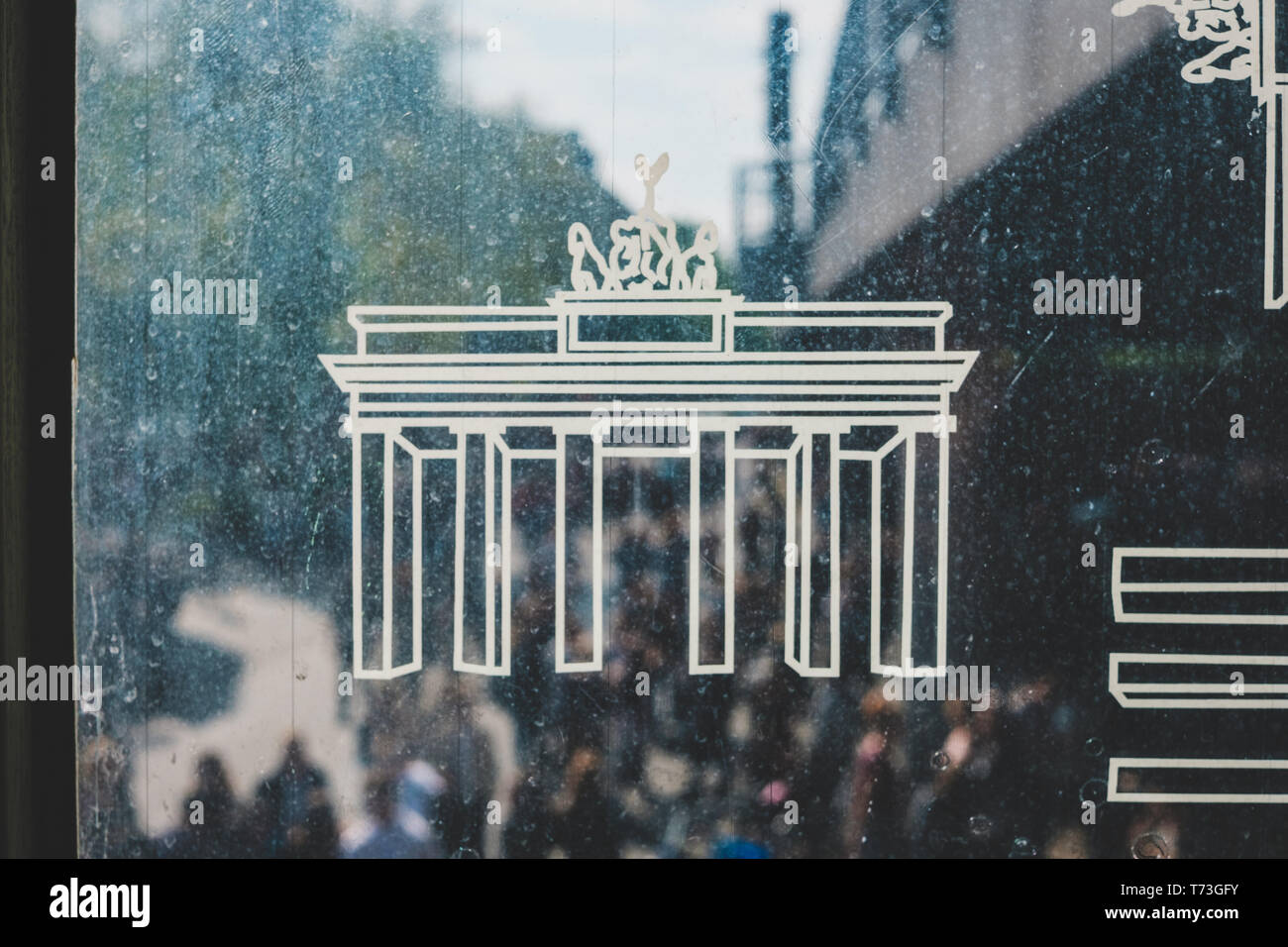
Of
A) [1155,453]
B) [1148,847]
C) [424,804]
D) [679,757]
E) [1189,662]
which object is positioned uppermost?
[1155,453]

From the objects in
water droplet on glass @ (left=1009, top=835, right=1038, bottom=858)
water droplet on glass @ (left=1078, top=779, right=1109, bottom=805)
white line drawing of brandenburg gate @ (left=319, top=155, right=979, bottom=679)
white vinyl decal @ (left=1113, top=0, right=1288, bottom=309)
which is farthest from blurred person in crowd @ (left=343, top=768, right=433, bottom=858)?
white vinyl decal @ (left=1113, top=0, right=1288, bottom=309)

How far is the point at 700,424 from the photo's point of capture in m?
2.23

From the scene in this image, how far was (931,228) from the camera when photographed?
7.30 ft

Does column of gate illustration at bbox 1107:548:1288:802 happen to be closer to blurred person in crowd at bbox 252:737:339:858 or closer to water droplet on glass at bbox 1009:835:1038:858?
water droplet on glass at bbox 1009:835:1038:858

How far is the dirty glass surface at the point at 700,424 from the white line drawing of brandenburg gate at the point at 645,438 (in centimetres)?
1

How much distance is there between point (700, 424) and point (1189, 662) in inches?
52.5

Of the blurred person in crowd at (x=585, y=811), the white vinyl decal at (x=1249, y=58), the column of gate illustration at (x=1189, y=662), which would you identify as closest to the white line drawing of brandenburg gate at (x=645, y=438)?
the blurred person in crowd at (x=585, y=811)

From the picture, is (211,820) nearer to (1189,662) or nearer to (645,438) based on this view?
(645,438)

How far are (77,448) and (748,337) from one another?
1687 millimetres

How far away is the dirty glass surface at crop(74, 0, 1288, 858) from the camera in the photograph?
2.21 metres

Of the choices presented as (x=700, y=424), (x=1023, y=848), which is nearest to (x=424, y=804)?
(x=700, y=424)

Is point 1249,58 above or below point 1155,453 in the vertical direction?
above
